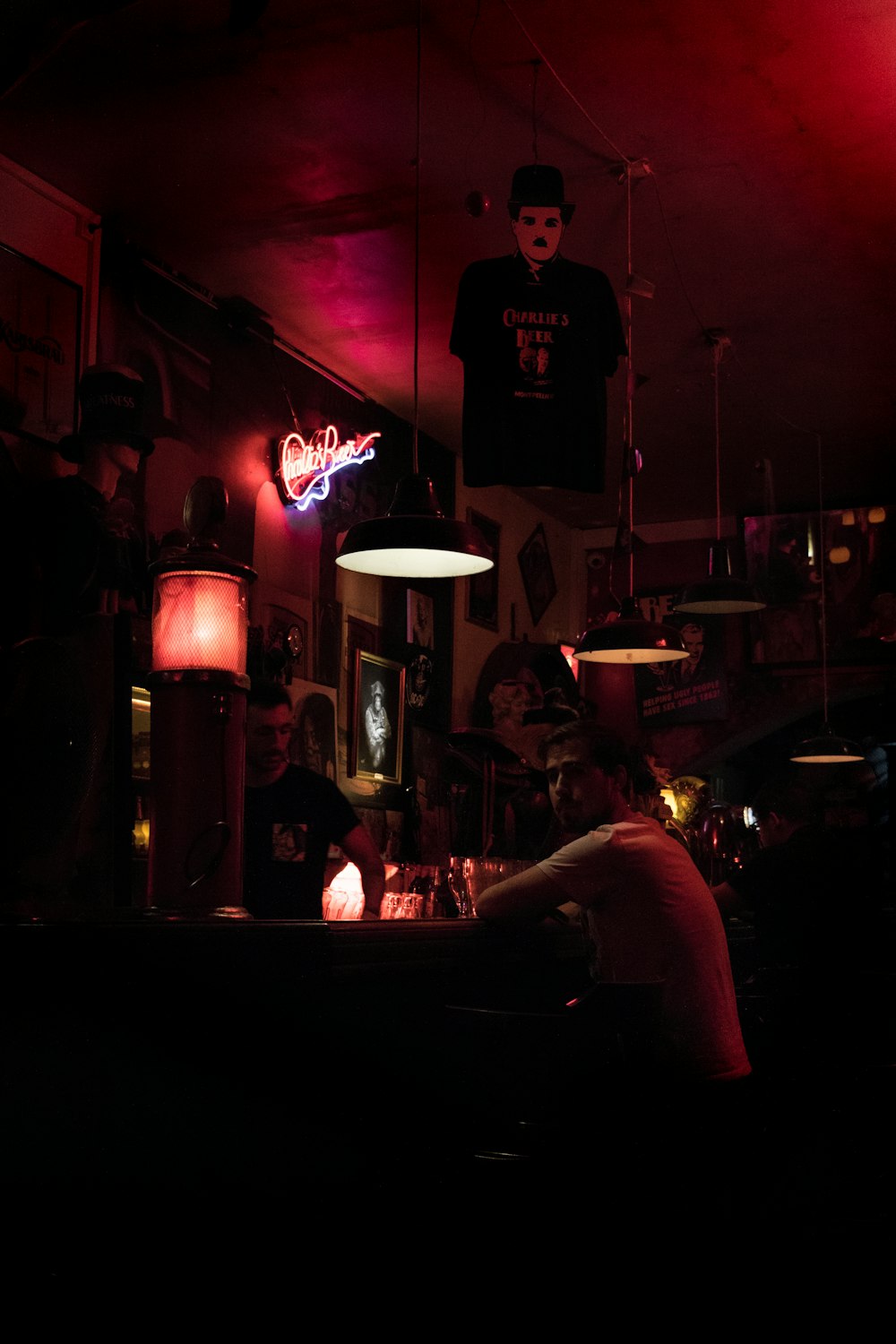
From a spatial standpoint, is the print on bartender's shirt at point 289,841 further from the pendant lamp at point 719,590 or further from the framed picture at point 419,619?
the framed picture at point 419,619

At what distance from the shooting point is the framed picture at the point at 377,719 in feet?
23.1

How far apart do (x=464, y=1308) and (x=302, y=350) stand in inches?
199

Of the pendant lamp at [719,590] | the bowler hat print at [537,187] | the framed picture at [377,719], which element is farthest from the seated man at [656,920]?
the framed picture at [377,719]

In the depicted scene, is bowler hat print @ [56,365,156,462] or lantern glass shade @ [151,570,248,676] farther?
bowler hat print @ [56,365,156,462]

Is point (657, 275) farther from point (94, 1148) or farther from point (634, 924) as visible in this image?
point (94, 1148)

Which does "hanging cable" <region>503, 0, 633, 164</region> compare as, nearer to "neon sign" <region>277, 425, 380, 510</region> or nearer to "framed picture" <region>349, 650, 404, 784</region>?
"neon sign" <region>277, 425, 380, 510</region>

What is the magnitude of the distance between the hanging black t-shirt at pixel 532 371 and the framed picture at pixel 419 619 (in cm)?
274

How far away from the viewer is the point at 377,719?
287 inches

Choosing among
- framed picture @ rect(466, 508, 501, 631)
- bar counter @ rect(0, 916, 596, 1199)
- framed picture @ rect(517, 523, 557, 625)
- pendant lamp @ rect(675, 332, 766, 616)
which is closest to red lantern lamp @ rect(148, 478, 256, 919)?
bar counter @ rect(0, 916, 596, 1199)

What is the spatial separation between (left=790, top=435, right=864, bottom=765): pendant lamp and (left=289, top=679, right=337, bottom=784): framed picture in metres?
3.51

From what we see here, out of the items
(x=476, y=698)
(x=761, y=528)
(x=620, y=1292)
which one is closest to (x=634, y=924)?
(x=620, y=1292)

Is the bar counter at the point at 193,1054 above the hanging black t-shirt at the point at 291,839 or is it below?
below

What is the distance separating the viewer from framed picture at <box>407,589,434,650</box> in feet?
25.6

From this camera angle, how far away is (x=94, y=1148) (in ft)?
6.69
